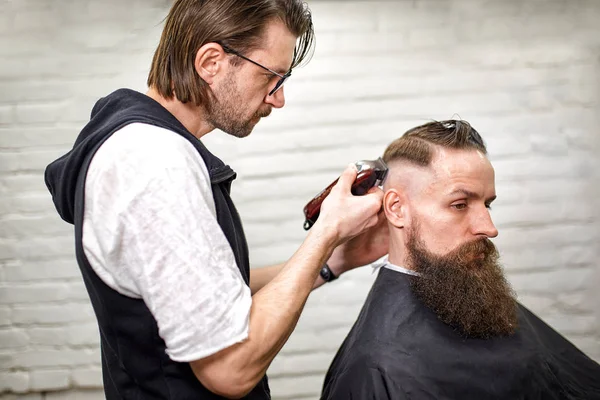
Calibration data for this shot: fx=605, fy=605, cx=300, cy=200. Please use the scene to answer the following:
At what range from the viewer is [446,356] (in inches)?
66.4

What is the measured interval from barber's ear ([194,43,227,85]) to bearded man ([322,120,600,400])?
0.69m

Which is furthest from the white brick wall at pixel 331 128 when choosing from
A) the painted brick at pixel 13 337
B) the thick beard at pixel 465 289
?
the thick beard at pixel 465 289

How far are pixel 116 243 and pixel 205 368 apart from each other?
294 millimetres

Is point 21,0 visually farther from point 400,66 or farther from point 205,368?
point 205,368

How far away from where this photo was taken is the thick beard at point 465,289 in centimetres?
176

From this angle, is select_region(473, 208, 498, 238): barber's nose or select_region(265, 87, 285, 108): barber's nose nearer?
select_region(265, 87, 285, 108): barber's nose

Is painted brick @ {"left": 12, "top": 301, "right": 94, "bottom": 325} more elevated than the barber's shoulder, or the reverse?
the barber's shoulder

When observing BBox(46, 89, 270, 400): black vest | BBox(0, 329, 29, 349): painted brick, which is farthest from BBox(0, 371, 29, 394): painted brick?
BBox(46, 89, 270, 400): black vest

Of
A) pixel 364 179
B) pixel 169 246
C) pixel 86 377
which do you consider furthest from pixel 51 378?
pixel 169 246

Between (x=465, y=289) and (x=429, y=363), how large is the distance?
0.85ft

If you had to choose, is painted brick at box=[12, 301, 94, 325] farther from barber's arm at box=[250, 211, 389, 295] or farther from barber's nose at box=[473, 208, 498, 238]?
barber's nose at box=[473, 208, 498, 238]

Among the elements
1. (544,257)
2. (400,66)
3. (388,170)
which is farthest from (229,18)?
(544,257)

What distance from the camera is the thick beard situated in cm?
176

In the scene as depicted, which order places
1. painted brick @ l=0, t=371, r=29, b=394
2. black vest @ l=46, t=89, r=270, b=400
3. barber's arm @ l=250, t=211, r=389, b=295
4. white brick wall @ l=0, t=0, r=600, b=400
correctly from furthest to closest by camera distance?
painted brick @ l=0, t=371, r=29, b=394, white brick wall @ l=0, t=0, r=600, b=400, barber's arm @ l=250, t=211, r=389, b=295, black vest @ l=46, t=89, r=270, b=400
